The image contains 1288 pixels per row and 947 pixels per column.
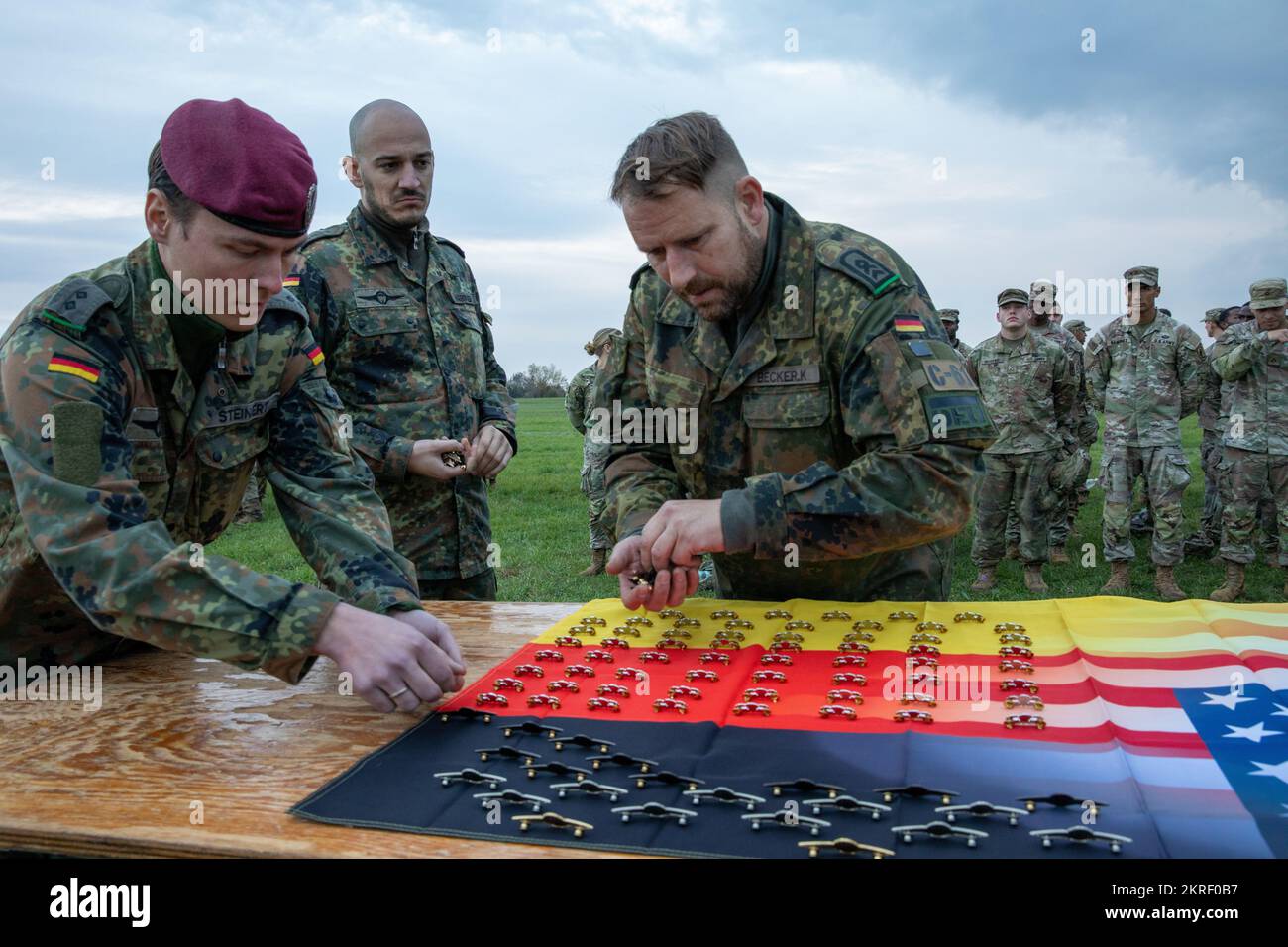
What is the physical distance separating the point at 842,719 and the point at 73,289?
6.60 feet

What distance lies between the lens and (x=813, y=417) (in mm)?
2986

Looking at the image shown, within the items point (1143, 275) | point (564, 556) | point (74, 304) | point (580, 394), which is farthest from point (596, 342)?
point (74, 304)

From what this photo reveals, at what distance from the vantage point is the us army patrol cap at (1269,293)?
912 centimetres

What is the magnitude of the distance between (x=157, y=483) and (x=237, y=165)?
34.0 inches

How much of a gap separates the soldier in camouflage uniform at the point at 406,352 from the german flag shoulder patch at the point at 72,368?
1.79 m

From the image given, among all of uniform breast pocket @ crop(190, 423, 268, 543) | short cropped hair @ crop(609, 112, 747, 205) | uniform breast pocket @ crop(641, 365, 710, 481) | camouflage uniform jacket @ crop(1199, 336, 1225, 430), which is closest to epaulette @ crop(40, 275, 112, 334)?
uniform breast pocket @ crop(190, 423, 268, 543)

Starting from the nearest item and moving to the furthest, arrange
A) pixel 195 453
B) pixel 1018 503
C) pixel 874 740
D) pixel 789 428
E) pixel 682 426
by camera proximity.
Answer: pixel 874 740 < pixel 195 453 < pixel 789 428 < pixel 682 426 < pixel 1018 503

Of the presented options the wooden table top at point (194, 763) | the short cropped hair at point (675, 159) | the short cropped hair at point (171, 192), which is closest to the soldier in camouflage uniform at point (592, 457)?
the short cropped hair at point (675, 159)

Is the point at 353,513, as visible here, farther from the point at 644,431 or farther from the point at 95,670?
the point at 644,431

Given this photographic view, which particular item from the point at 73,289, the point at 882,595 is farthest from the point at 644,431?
the point at 73,289

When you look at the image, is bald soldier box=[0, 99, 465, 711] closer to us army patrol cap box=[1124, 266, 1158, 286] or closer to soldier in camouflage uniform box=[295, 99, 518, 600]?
soldier in camouflage uniform box=[295, 99, 518, 600]

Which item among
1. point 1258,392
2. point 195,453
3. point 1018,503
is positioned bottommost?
point 1018,503

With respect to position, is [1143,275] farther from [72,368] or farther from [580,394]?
[72,368]
